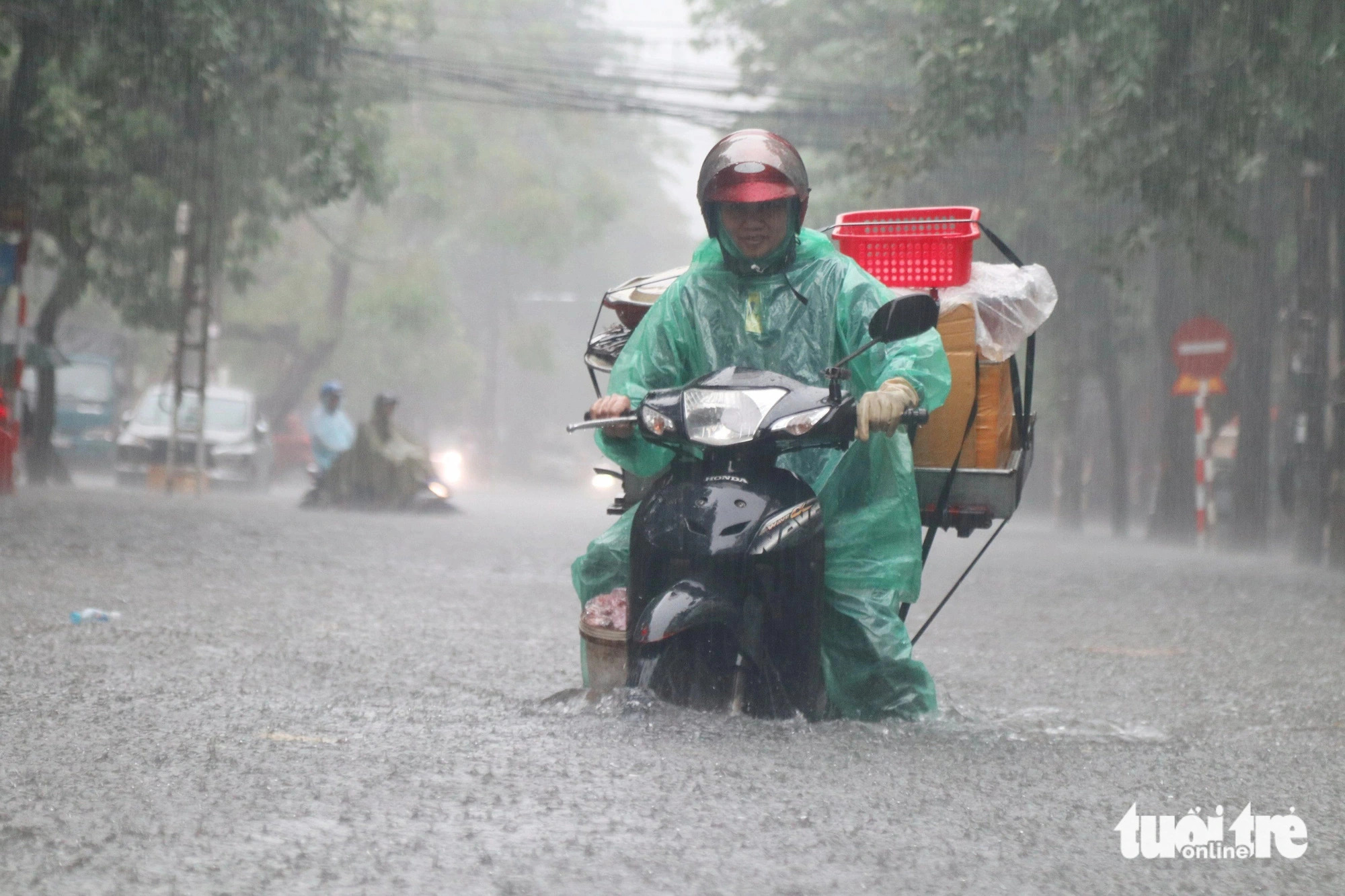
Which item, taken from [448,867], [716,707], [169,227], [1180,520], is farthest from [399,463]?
[448,867]

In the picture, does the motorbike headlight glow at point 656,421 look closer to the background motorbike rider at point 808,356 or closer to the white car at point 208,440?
the background motorbike rider at point 808,356

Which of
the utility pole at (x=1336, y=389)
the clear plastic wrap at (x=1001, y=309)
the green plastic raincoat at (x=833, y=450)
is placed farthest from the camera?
the utility pole at (x=1336, y=389)

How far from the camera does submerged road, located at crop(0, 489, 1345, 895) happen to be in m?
3.67

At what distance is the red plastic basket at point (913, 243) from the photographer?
5621 mm

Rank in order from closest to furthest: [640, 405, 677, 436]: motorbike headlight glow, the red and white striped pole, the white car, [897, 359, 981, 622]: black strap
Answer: [640, 405, 677, 436]: motorbike headlight glow
[897, 359, 981, 622]: black strap
the red and white striped pole
the white car

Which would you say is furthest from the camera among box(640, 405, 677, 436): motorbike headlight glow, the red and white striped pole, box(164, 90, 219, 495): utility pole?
the red and white striped pole

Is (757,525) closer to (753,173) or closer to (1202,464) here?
(753,173)

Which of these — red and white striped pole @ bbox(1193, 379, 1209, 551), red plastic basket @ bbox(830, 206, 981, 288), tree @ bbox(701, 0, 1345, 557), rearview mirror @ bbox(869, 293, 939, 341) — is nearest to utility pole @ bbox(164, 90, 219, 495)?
tree @ bbox(701, 0, 1345, 557)

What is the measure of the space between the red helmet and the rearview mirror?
597 millimetres

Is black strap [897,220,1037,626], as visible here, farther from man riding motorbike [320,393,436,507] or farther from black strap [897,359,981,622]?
man riding motorbike [320,393,436,507]

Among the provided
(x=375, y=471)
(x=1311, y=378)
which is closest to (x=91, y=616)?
(x=1311, y=378)

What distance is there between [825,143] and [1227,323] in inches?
227

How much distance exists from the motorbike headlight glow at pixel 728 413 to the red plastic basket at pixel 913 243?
96 cm

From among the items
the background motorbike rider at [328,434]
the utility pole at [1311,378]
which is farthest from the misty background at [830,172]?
the background motorbike rider at [328,434]
